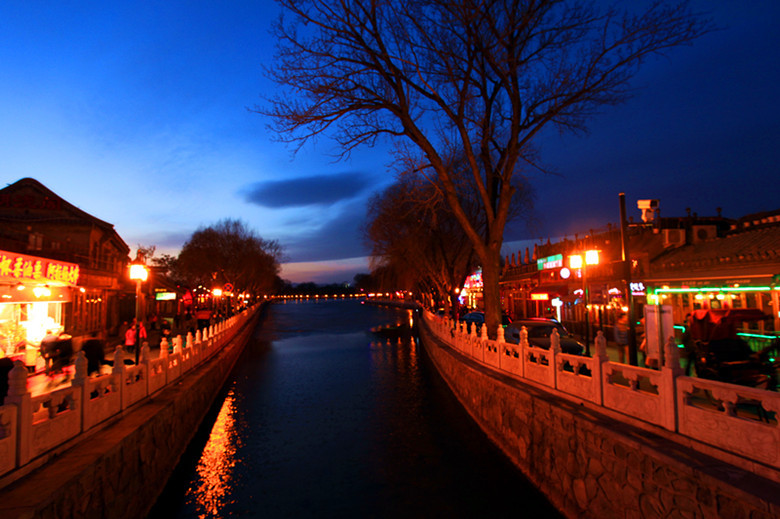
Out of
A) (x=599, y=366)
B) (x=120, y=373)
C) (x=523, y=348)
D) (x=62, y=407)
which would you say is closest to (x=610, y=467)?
(x=599, y=366)

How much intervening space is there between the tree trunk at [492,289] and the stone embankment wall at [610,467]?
4.33 meters

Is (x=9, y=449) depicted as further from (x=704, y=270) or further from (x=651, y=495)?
(x=704, y=270)

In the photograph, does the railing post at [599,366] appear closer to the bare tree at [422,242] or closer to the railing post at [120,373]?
the railing post at [120,373]

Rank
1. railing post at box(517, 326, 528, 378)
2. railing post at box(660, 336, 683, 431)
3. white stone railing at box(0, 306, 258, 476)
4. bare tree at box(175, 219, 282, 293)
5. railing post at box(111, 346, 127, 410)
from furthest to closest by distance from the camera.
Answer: bare tree at box(175, 219, 282, 293) → railing post at box(517, 326, 528, 378) → railing post at box(111, 346, 127, 410) → railing post at box(660, 336, 683, 431) → white stone railing at box(0, 306, 258, 476)

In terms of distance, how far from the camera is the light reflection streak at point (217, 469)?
748 cm

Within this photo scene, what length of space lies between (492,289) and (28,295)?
44.8 ft

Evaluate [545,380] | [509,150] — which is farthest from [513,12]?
[545,380]

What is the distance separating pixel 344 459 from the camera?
9281 millimetres

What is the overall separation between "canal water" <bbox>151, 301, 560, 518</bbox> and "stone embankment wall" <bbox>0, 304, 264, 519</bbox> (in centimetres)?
53

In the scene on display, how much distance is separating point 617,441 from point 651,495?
0.69 m

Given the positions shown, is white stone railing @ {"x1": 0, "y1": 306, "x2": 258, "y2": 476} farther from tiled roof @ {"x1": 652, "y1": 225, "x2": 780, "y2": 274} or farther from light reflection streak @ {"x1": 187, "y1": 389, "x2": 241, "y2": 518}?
tiled roof @ {"x1": 652, "y1": 225, "x2": 780, "y2": 274}

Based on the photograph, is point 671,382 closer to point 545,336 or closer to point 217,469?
point 217,469

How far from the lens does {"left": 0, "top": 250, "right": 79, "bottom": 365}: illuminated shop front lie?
39.4 ft

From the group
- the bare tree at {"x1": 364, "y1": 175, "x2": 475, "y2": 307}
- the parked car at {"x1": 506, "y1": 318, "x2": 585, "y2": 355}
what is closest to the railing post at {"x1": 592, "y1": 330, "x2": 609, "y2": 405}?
the parked car at {"x1": 506, "y1": 318, "x2": 585, "y2": 355}
